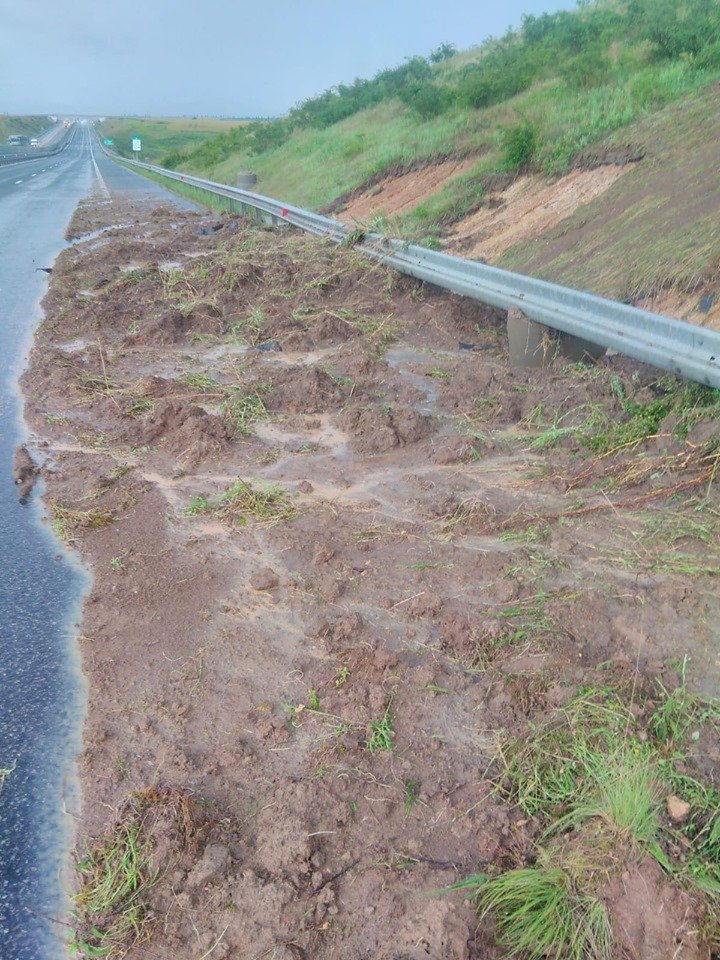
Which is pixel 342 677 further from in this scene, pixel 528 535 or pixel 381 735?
pixel 528 535

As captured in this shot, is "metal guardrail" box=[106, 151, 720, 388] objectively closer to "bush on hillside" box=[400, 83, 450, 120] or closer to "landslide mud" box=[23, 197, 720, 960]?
"landslide mud" box=[23, 197, 720, 960]

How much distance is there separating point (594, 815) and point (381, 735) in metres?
0.92

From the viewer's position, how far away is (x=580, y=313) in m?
7.05

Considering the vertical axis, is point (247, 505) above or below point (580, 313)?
below

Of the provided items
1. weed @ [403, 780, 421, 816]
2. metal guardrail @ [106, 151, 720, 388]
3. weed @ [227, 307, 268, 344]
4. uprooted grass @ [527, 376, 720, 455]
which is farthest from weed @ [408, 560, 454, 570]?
weed @ [227, 307, 268, 344]

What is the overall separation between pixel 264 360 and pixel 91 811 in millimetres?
6283

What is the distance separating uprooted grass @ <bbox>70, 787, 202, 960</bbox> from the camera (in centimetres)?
272

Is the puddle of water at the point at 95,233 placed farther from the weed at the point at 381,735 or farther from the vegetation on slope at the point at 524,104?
the weed at the point at 381,735

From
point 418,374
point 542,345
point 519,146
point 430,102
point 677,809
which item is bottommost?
point 418,374

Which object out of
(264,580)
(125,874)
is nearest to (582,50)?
(264,580)

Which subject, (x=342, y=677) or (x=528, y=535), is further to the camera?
(x=528, y=535)

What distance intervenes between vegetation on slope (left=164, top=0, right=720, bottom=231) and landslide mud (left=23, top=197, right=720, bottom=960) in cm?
682

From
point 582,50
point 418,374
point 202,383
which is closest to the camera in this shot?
point 202,383

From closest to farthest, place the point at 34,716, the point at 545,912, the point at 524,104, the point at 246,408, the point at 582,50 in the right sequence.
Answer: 1. the point at 545,912
2. the point at 34,716
3. the point at 246,408
4. the point at 524,104
5. the point at 582,50
